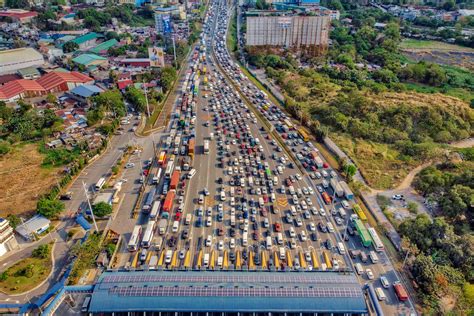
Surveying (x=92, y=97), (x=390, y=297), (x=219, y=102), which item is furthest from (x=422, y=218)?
(x=92, y=97)

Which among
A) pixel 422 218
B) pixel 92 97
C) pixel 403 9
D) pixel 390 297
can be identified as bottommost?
pixel 390 297

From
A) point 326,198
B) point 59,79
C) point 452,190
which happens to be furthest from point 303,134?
point 59,79

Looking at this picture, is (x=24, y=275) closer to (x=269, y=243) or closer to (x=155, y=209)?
(x=155, y=209)

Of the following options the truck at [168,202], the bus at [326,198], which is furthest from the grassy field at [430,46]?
the truck at [168,202]

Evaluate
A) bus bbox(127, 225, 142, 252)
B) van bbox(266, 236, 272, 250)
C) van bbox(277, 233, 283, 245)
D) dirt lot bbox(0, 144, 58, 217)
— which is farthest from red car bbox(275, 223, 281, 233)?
dirt lot bbox(0, 144, 58, 217)

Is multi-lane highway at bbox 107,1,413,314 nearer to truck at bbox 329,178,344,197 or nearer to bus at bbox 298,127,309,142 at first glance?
truck at bbox 329,178,344,197

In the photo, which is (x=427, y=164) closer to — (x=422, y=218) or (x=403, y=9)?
(x=422, y=218)

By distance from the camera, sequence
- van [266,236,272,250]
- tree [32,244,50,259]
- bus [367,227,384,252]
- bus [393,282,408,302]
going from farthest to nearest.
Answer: van [266,236,272,250]
bus [367,227,384,252]
tree [32,244,50,259]
bus [393,282,408,302]
